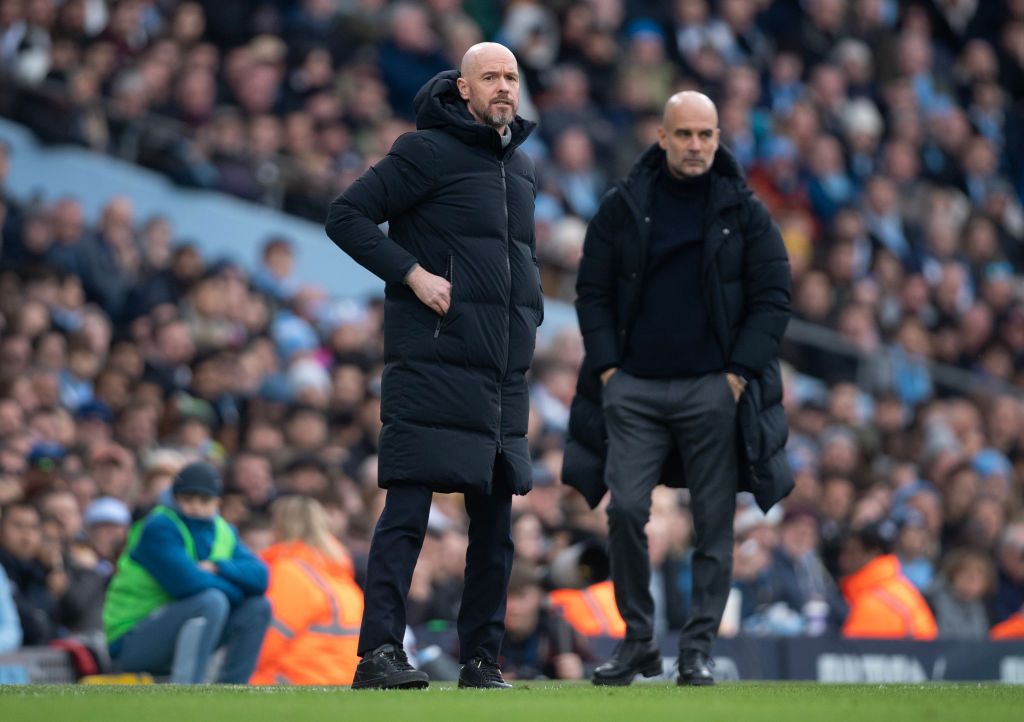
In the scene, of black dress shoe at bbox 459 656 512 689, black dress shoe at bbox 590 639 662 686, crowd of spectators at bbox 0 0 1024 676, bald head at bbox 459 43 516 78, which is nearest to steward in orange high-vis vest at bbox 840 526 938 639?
crowd of spectators at bbox 0 0 1024 676

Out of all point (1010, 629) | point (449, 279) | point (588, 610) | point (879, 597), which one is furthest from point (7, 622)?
point (1010, 629)

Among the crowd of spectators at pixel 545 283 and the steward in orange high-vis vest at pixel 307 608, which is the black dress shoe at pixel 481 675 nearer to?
the steward in orange high-vis vest at pixel 307 608

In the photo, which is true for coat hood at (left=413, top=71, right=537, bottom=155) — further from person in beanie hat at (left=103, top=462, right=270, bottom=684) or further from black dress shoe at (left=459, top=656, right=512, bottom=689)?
person in beanie hat at (left=103, top=462, right=270, bottom=684)

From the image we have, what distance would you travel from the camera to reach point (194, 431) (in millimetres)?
12852

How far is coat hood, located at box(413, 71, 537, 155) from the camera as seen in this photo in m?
7.39

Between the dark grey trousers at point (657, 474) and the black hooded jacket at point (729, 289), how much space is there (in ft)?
0.34

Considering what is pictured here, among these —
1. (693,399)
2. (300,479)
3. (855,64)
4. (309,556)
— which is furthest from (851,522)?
(855,64)

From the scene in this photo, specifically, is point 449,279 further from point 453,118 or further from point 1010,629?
point 1010,629

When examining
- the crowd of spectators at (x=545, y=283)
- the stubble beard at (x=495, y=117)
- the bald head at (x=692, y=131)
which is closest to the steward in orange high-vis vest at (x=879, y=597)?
the crowd of spectators at (x=545, y=283)

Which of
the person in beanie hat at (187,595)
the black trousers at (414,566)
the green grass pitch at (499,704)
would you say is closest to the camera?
the green grass pitch at (499,704)

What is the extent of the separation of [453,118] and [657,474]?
1.75 metres

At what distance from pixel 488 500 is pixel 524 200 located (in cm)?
110

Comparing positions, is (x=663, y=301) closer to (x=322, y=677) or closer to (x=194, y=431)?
(x=322, y=677)

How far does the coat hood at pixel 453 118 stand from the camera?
7.39 m
